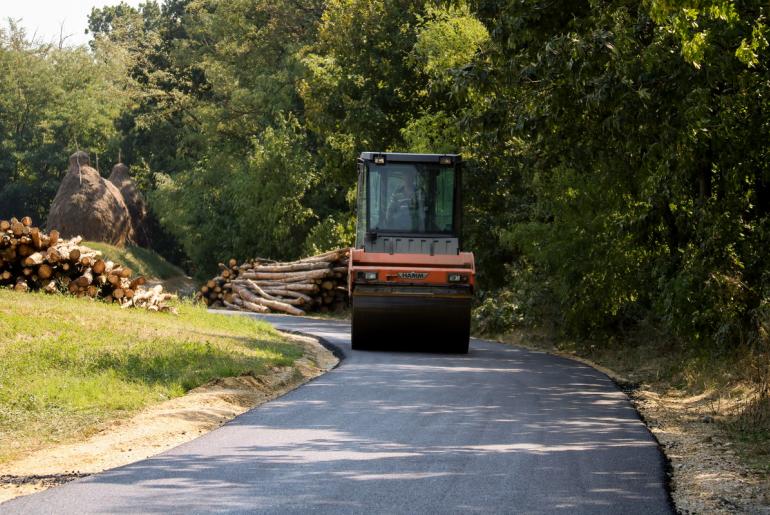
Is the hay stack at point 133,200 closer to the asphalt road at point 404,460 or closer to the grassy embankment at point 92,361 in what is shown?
the grassy embankment at point 92,361

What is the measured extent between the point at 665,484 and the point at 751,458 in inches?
71.9

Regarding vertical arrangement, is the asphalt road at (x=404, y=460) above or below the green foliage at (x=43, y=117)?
below

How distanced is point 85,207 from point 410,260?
3343 centimetres

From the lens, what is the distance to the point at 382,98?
37.2 meters

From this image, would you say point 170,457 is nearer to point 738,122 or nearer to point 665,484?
point 665,484

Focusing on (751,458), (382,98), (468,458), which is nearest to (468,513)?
(468,458)

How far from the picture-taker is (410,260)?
69.9 ft

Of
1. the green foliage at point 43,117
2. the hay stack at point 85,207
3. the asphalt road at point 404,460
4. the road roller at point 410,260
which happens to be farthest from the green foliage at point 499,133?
the asphalt road at point 404,460

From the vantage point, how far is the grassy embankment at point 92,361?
1116 cm

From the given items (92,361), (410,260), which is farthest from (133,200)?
(92,361)

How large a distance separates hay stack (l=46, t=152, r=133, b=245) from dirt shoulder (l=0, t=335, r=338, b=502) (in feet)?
122

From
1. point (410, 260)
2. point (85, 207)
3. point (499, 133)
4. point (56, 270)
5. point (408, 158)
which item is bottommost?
point (56, 270)

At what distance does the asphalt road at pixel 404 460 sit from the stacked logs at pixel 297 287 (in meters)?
22.5

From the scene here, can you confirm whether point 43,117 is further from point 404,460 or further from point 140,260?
point 404,460
